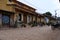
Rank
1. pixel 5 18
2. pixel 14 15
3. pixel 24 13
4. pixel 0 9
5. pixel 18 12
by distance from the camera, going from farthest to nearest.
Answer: pixel 24 13 → pixel 18 12 → pixel 14 15 → pixel 5 18 → pixel 0 9

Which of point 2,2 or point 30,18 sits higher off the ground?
point 2,2

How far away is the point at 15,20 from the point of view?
3306 centimetres

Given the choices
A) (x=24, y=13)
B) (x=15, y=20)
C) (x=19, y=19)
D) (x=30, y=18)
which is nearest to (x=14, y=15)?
(x=15, y=20)

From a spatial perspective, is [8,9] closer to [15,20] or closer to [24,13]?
[15,20]

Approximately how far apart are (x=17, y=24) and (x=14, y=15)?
176 cm

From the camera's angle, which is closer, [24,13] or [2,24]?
[2,24]

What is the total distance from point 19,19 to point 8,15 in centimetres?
462

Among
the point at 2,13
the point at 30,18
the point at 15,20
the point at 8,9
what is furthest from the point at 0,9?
the point at 30,18

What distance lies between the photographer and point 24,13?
38219mm

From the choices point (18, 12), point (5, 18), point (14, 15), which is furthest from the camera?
point (18, 12)

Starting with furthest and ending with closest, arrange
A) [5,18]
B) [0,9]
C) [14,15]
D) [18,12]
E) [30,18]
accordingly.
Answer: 1. [30,18]
2. [18,12]
3. [14,15]
4. [5,18]
5. [0,9]

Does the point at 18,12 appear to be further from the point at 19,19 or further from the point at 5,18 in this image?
the point at 5,18

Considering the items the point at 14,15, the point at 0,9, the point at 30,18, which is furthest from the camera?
the point at 30,18

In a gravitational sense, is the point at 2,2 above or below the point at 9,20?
above
